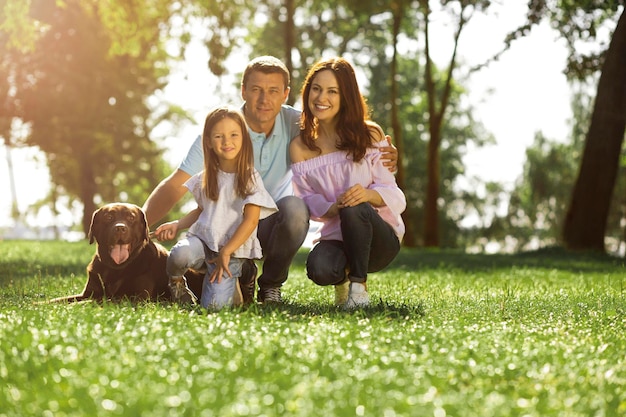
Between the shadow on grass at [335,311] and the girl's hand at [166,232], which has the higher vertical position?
the girl's hand at [166,232]

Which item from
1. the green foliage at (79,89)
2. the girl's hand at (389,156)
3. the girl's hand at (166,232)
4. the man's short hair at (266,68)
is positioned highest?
the green foliage at (79,89)

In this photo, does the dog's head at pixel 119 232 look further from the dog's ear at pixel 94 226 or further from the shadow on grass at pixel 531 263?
the shadow on grass at pixel 531 263

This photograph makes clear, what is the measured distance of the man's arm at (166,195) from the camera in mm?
7008

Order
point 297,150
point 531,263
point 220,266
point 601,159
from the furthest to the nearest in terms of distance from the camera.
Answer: point 601,159 → point 531,263 → point 297,150 → point 220,266

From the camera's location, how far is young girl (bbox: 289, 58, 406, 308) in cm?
662

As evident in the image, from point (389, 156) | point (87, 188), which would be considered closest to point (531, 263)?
point (389, 156)

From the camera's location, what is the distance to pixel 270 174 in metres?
7.16

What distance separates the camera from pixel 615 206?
41562 mm

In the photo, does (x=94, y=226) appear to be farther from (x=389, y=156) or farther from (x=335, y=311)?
(x=389, y=156)

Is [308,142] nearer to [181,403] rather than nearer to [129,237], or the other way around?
[129,237]

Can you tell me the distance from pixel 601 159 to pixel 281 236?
14282 millimetres

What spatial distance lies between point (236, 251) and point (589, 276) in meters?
7.22

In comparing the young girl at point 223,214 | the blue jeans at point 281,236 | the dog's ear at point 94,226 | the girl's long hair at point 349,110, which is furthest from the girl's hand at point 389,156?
the dog's ear at point 94,226

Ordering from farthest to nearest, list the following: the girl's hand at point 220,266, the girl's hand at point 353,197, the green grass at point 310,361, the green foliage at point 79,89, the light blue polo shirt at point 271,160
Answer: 1. the green foliage at point 79,89
2. the light blue polo shirt at point 271,160
3. the girl's hand at point 353,197
4. the girl's hand at point 220,266
5. the green grass at point 310,361
